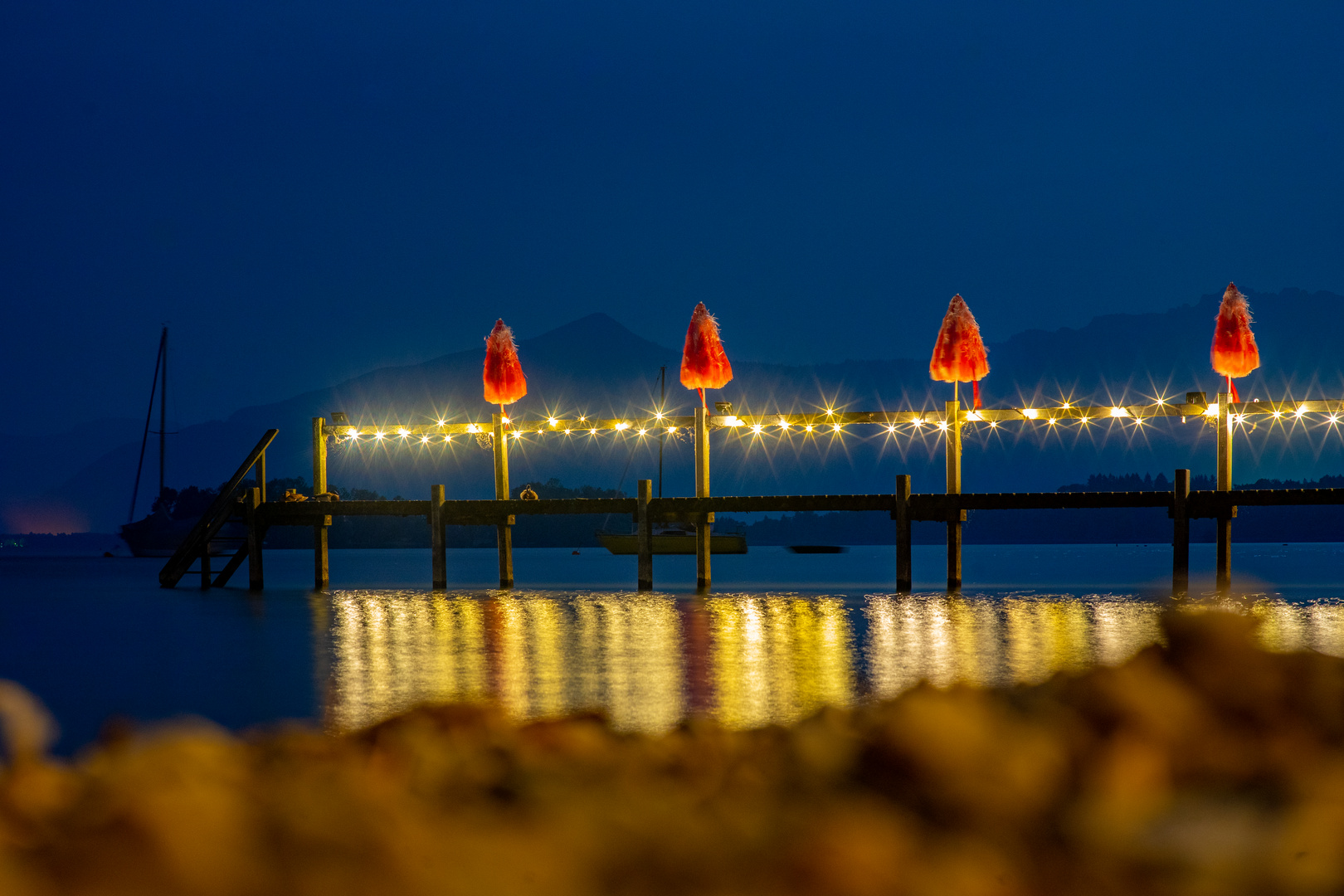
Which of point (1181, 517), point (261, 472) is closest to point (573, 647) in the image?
point (1181, 517)

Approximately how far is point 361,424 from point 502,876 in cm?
2431

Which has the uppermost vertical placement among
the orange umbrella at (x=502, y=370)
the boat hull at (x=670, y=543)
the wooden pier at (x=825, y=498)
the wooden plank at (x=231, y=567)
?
the orange umbrella at (x=502, y=370)

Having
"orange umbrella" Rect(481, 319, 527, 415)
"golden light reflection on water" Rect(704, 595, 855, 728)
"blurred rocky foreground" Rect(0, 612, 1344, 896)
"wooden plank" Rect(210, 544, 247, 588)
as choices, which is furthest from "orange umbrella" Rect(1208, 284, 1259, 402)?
"wooden plank" Rect(210, 544, 247, 588)

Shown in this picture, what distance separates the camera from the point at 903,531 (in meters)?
22.5

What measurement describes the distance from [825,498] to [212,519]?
1577 cm

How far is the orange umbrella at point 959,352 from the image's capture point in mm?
22688

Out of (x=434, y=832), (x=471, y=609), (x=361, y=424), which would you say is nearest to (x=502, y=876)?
(x=434, y=832)

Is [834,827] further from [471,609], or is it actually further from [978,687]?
[471,609]

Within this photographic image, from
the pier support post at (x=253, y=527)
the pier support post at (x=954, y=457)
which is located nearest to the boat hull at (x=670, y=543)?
the pier support post at (x=253, y=527)

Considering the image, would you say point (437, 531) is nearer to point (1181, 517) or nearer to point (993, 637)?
point (993, 637)

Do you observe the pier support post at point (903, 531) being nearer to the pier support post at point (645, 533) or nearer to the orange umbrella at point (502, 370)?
the pier support post at point (645, 533)

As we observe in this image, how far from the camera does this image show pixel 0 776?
426cm

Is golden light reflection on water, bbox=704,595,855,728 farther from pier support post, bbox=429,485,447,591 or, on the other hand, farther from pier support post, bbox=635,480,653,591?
pier support post, bbox=429,485,447,591

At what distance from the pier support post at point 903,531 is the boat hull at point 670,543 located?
135 feet
